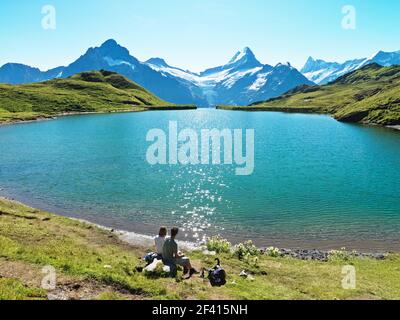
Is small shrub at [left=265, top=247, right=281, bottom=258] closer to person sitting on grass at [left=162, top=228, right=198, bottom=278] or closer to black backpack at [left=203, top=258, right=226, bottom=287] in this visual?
person sitting on grass at [left=162, top=228, right=198, bottom=278]

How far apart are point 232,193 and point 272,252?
74.1 feet

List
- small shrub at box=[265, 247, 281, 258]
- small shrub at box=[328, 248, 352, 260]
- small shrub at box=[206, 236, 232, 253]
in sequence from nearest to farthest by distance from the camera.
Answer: small shrub at box=[206, 236, 232, 253]
small shrub at box=[328, 248, 352, 260]
small shrub at box=[265, 247, 281, 258]

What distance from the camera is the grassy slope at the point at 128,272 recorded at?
20859 millimetres

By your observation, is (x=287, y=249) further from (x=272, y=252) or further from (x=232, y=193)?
(x=232, y=193)

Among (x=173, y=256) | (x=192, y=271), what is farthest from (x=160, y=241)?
(x=192, y=271)

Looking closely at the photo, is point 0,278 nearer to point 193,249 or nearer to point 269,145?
point 193,249

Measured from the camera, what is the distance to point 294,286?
84.1 feet

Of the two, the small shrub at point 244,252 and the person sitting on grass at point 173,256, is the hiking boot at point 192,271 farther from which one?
the small shrub at point 244,252

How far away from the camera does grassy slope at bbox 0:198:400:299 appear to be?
68.4 ft

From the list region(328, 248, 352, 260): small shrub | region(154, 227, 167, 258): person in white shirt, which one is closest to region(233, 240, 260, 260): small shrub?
region(328, 248, 352, 260): small shrub

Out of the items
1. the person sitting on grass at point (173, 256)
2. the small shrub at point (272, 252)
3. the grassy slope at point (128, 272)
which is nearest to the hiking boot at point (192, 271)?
the person sitting on grass at point (173, 256)

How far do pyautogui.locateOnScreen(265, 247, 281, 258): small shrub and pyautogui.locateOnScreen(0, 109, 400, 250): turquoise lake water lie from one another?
12.5 ft

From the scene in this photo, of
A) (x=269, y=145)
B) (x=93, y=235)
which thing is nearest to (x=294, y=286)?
(x=93, y=235)
